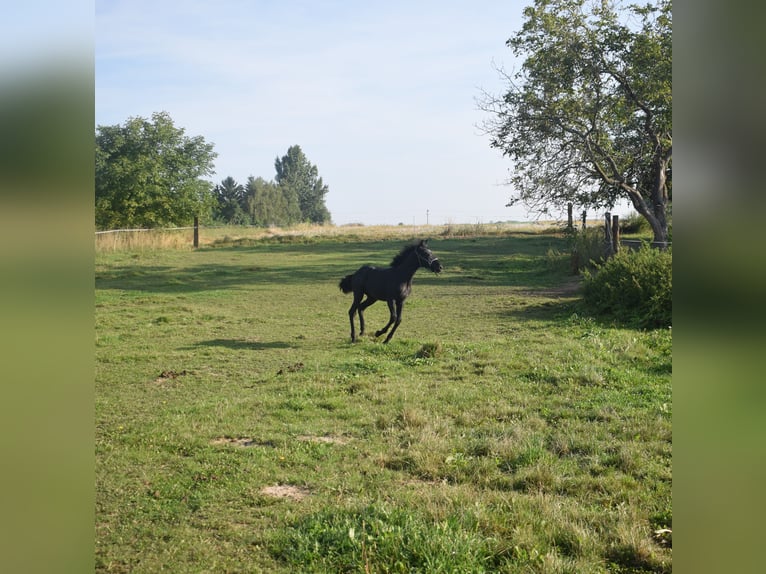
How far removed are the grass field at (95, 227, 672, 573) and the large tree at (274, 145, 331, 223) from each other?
67.5m

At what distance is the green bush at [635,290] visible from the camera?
36.1ft

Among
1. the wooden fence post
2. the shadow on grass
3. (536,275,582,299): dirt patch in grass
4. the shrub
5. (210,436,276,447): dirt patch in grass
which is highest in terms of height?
the shrub

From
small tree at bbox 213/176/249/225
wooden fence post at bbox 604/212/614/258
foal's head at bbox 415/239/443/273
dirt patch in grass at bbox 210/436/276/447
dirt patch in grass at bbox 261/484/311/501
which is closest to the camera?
dirt patch in grass at bbox 261/484/311/501

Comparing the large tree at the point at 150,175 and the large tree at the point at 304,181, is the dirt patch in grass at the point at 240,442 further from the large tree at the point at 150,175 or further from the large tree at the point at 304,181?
the large tree at the point at 304,181

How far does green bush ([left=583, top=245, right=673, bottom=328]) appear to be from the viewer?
11.0m

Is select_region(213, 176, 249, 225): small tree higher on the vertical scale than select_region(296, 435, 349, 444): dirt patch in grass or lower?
higher

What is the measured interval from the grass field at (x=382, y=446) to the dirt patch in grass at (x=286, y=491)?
0.05ft

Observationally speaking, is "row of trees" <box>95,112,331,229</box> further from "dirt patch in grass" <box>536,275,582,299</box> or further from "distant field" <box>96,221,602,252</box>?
"dirt patch in grass" <box>536,275,582,299</box>

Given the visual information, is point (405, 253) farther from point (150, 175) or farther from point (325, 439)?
point (150, 175)

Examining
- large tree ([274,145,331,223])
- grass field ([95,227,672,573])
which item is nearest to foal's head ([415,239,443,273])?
grass field ([95,227,672,573])

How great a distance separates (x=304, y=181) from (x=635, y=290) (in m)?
71.4
